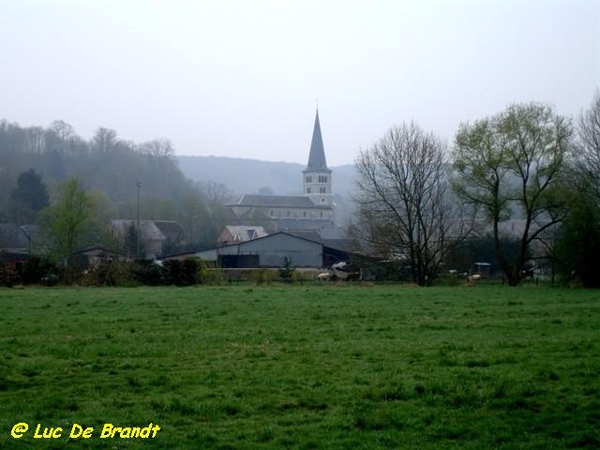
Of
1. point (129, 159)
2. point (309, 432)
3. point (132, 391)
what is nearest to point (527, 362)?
point (309, 432)

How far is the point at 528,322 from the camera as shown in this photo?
19156 millimetres

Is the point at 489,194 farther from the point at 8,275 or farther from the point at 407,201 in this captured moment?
the point at 8,275

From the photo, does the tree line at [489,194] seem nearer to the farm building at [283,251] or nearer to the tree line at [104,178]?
the farm building at [283,251]

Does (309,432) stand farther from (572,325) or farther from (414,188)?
(414,188)

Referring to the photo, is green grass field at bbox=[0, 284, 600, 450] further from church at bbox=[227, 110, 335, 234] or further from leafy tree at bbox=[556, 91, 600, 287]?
church at bbox=[227, 110, 335, 234]

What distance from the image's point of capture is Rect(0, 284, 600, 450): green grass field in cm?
835

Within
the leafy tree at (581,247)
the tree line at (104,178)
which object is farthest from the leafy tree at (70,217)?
the leafy tree at (581,247)

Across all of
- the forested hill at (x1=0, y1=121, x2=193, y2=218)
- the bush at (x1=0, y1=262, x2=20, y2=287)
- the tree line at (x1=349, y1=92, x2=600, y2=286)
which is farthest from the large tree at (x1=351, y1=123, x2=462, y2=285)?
the forested hill at (x1=0, y1=121, x2=193, y2=218)

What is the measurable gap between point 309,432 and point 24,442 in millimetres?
3009

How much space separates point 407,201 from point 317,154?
424 feet

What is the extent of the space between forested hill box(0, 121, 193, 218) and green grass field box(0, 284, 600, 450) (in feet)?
307

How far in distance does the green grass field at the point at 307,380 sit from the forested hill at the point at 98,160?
9351 centimetres

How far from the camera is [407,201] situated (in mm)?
50656

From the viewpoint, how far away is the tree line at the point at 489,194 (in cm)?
4369
